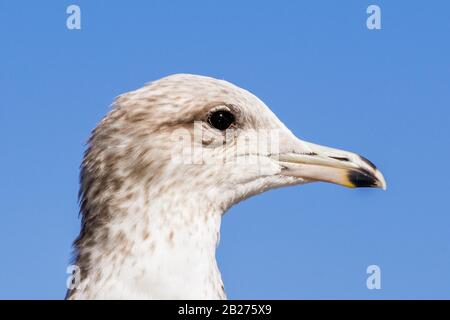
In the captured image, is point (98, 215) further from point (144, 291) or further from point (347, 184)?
point (347, 184)

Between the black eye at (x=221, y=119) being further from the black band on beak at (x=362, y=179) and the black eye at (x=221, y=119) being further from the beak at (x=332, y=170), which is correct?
the black band on beak at (x=362, y=179)

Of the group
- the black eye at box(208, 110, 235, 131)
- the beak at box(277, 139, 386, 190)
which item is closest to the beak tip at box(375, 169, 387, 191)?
the beak at box(277, 139, 386, 190)

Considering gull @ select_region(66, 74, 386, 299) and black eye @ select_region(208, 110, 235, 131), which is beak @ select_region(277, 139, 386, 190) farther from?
black eye @ select_region(208, 110, 235, 131)

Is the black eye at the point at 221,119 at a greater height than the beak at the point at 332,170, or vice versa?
the black eye at the point at 221,119

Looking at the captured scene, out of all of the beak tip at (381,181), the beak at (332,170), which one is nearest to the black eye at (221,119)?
the beak at (332,170)

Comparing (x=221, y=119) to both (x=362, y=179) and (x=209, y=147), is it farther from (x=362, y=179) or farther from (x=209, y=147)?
(x=362, y=179)

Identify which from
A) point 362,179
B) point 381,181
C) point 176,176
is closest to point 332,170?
point 362,179

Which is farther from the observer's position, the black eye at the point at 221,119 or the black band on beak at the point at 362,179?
the black band on beak at the point at 362,179
